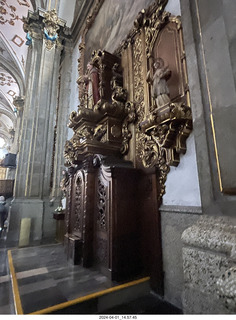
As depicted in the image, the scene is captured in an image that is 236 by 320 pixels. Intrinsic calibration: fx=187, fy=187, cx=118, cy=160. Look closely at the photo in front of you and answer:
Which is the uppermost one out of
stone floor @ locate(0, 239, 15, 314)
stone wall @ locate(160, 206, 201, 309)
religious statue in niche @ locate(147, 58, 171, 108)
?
religious statue in niche @ locate(147, 58, 171, 108)

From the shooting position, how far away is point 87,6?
19.1 feet

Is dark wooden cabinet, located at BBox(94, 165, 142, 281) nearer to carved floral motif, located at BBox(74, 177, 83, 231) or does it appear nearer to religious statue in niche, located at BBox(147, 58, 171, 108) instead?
carved floral motif, located at BBox(74, 177, 83, 231)

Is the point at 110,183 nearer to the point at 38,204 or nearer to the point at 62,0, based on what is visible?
the point at 38,204

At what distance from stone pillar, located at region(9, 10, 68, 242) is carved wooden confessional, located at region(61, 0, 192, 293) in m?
1.98

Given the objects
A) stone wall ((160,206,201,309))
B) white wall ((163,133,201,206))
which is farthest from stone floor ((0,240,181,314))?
white wall ((163,133,201,206))

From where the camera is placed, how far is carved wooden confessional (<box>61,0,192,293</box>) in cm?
212

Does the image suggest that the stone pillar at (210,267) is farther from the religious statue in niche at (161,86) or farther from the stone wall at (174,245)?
the religious statue in niche at (161,86)

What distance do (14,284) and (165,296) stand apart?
1.59 meters

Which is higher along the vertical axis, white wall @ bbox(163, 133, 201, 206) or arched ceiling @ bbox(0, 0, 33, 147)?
arched ceiling @ bbox(0, 0, 33, 147)

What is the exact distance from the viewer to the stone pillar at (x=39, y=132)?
483 cm

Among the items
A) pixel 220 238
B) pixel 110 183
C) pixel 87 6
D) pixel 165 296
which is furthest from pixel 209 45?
pixel 87 6

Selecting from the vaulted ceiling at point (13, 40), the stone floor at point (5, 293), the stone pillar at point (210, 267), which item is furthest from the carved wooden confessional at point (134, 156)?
the vaulted ceiling at point (13, 40)

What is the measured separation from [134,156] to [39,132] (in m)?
3.61

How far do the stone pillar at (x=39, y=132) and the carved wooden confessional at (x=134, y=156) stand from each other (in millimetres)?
1977
